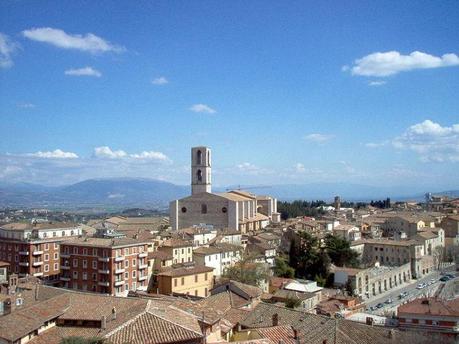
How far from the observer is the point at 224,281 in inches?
1497

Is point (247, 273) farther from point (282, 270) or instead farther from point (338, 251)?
point (338, 251)

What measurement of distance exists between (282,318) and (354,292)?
25.2 meters

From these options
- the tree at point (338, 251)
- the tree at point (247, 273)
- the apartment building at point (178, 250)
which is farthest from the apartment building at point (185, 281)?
the tree at point (338, 251)

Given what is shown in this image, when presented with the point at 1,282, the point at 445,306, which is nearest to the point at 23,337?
the point at 1,282

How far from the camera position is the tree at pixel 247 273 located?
4184 cm

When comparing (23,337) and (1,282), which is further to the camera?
(1,282)

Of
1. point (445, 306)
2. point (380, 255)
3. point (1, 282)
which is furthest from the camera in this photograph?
point (380, 255)

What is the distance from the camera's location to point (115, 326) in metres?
16.6

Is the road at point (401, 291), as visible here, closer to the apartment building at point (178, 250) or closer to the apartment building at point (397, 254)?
the apartment building at point (397, 254)

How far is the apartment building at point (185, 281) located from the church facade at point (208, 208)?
94.1 feet

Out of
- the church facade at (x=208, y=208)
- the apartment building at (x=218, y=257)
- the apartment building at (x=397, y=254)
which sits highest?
the church facade at (x=208, y=208)

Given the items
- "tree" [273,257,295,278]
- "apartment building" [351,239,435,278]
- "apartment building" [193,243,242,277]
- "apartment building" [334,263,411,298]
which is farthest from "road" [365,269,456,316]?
"apartment building" [193,243,242,277]

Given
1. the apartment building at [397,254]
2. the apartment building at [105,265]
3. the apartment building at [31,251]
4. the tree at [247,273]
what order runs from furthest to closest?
the apartment building at [397,254] < the apartment building at [31,251] < the tree at [247,273] < the apartment building at [105,265]

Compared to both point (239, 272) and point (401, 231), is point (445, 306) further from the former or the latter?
point (401, 231)
